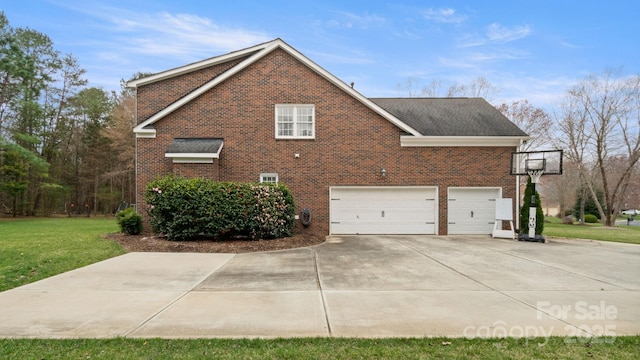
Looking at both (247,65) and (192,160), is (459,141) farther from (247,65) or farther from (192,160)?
(192,160)

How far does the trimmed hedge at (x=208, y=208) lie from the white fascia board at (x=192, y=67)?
6022mm

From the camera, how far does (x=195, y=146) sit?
13367 millimetres

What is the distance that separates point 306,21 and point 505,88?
25.1 m

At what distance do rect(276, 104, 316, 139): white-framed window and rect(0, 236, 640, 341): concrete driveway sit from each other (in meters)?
6.42

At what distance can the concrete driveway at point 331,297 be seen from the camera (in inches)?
164

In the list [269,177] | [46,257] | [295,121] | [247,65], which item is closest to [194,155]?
[269,177]

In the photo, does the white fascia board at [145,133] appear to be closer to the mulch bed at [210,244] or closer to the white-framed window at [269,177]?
the mulch bed at [210,244]

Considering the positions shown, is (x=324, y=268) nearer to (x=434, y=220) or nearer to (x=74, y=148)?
(x=434, y=220)

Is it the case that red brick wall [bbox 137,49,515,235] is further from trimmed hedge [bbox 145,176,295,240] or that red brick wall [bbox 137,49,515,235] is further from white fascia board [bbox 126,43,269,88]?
trimmed hedge [bbox 145,176,295,240]

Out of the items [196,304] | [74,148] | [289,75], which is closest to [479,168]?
[289,75]

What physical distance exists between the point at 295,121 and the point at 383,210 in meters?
5.32

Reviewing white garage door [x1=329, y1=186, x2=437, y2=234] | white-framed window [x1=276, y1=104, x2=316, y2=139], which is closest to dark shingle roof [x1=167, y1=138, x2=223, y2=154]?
white-framed window [x1=276, y1=104, x2=316, y2=139]

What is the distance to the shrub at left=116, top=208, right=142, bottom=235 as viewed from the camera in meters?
12.7

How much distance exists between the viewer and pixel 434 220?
14484 mm
